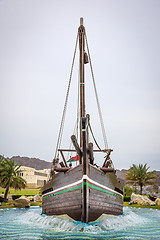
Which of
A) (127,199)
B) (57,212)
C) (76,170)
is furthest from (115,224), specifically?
(127,199)

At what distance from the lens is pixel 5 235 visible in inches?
285

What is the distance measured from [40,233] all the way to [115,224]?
395 cm

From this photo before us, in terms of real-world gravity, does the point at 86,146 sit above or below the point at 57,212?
above

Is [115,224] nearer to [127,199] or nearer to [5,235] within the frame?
[5,235]

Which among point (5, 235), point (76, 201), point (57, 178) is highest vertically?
point (57, 178)

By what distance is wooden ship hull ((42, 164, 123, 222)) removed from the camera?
819 centimetres

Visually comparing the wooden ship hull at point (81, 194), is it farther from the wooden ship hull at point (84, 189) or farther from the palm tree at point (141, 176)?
the palm tree at point (141, 176)

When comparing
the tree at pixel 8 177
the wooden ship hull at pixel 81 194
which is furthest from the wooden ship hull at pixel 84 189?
the tree at pixel 8 177

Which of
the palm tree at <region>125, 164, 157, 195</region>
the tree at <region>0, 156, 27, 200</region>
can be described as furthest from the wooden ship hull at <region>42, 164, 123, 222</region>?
the palm tree at <region>125, 164, 157, 195</region>

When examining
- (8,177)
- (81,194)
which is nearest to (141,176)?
(8,177)

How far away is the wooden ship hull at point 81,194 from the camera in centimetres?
819

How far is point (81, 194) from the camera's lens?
8117 millimetres

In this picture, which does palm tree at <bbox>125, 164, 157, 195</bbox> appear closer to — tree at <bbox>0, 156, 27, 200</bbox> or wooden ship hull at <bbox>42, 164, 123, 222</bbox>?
tree at <bbox>0, 156, 27, 200</bbox>

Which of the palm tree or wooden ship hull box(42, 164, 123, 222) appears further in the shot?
the palm tree
